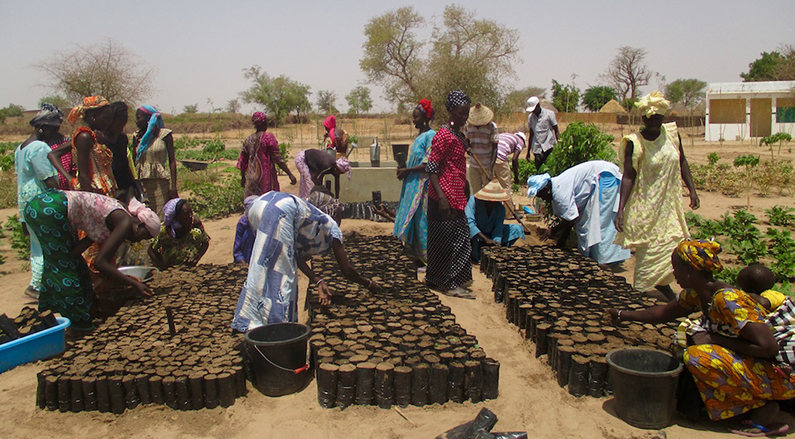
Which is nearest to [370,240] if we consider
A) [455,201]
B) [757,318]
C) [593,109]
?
[455,201]

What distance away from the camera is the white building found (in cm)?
2278

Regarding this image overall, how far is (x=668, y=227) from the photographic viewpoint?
4512 mm

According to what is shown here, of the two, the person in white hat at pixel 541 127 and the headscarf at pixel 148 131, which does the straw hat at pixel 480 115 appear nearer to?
the person in white hat at pixel 541 127

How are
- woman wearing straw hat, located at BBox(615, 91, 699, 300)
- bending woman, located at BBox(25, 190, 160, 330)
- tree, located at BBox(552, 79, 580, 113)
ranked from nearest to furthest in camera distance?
bending woman, located at BBox(25, 190, 160, 330), woman wearing straw hat, located at BBox(615, 91, 699, 300), tree, located at BBox(552, 79, 580, 113)

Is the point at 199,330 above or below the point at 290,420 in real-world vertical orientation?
above

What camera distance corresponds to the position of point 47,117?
513 centimetres

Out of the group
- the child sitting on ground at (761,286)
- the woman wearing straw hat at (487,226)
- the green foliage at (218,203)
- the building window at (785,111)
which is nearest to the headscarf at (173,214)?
the woman wearing straw hat at (487,226)

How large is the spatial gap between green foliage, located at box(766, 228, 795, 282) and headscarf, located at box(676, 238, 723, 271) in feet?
10.2

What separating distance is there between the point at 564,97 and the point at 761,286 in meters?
35.5

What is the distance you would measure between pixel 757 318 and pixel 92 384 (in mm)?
3327

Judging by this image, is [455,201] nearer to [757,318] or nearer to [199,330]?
[199,330]

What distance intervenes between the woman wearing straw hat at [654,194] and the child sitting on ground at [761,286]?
1698 millimetres

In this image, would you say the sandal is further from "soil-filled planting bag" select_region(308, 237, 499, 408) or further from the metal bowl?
the metal bowl

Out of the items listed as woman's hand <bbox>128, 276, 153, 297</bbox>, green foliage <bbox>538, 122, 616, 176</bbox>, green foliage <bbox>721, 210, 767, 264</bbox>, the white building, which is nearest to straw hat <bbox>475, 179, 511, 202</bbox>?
green foliage <bbox>538, 122, 616, 176</bbox>
